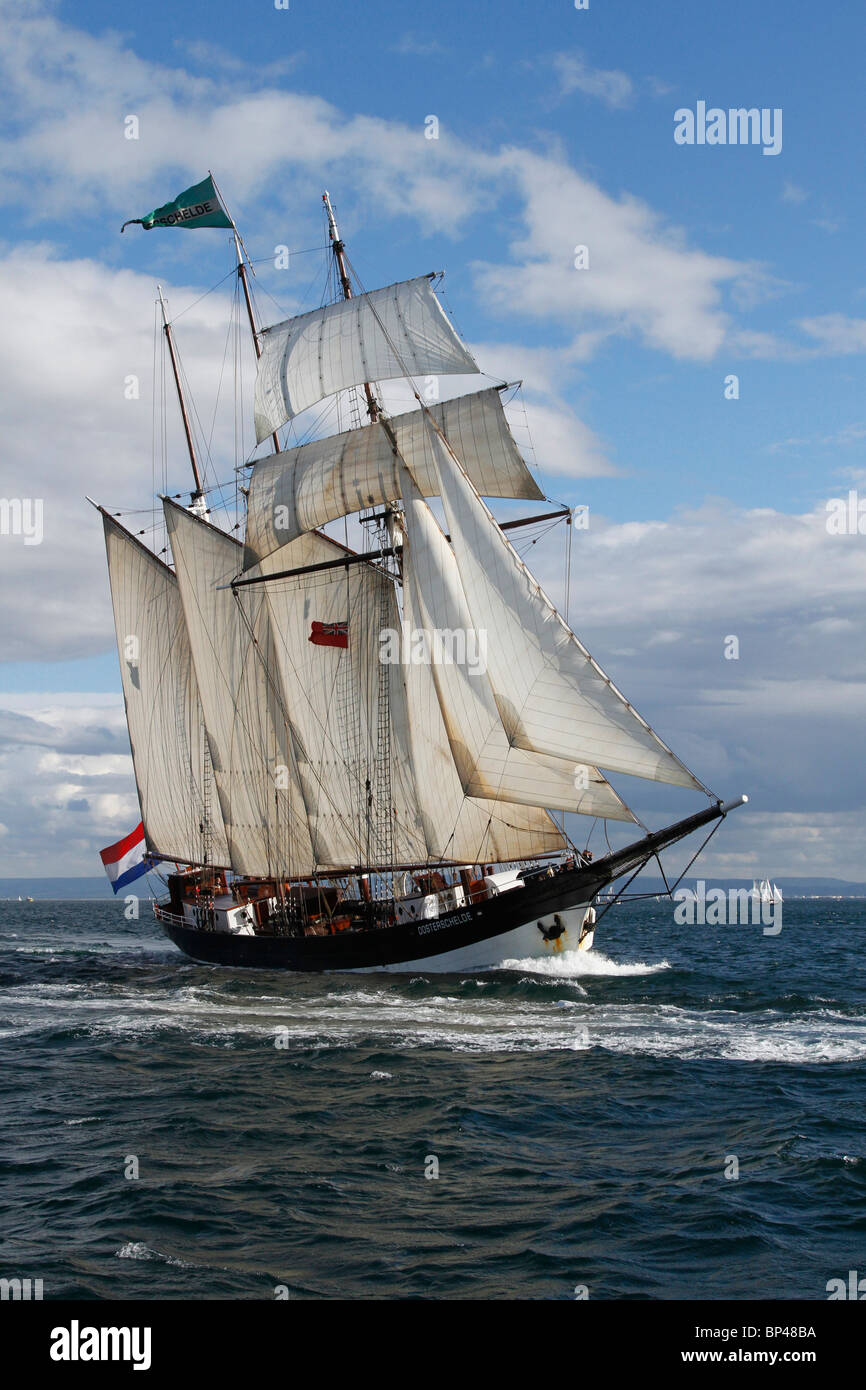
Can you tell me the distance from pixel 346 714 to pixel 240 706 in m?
6.89

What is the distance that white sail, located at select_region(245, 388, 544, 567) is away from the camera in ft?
172

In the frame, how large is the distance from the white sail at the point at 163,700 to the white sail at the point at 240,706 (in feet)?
9.80

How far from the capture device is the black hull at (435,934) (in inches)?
1825

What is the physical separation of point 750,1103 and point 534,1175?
717 centimetres

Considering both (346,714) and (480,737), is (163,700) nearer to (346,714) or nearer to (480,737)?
(346,714)

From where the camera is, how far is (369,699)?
56.4 meters

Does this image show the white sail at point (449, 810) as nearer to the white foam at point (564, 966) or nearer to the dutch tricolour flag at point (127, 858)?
the white foam at point (564, 966)

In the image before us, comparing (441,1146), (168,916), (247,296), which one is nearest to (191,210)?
(247,296)

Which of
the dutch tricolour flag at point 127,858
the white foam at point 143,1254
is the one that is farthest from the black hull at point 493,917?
the white foam at point 143,1254
